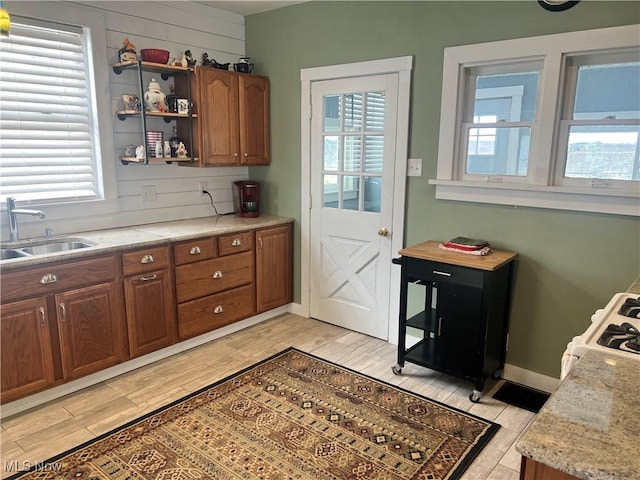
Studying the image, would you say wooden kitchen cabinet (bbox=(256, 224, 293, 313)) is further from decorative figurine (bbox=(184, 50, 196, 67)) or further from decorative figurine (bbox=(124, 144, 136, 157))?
decorative figurine (bbox=(184, 50, 196, 67))

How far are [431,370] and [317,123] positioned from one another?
2.10 meters

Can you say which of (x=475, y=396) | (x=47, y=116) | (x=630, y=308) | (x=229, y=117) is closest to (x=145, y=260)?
(x=47, y=116)

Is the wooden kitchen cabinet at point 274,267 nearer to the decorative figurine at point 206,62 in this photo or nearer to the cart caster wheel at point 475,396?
the decorative figurine at point 206,62

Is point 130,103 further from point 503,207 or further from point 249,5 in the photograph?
point 503,207

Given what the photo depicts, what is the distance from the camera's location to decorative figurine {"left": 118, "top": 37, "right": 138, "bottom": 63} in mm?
3156

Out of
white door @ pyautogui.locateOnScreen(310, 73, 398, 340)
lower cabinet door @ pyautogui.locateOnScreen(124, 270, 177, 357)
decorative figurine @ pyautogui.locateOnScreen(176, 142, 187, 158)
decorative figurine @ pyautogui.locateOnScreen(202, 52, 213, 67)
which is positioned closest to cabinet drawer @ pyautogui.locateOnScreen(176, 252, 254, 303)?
lower cabinet door @ pyautogui.locateOnScreen(124, 270, 177, 357)

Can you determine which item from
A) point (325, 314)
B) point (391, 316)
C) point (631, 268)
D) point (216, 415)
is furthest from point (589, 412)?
point (325, 314)

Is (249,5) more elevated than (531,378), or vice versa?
(249,5)

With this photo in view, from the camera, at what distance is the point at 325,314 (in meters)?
4.00

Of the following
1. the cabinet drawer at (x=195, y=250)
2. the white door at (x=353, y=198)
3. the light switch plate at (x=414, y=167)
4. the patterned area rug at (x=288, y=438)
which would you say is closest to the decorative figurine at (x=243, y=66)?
the white door at (x=353, y=198)

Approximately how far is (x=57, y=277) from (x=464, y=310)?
2350 millimetres

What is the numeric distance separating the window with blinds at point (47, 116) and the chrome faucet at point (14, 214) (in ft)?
0.56

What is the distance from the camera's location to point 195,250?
3.30 meters

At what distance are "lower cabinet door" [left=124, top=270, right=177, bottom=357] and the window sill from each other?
1.98 metres
